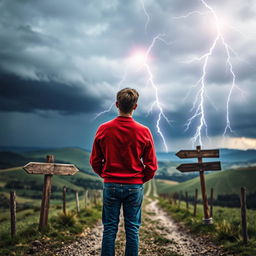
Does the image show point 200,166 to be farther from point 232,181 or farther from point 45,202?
point 232,181

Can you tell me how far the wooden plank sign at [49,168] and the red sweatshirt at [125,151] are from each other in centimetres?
455

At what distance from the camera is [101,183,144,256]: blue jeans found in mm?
3539

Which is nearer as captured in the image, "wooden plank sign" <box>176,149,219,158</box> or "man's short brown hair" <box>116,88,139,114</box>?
"man's short brown hair" <box>116,88,139,114</box>

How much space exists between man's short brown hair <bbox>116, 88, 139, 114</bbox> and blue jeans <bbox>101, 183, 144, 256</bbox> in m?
1.11

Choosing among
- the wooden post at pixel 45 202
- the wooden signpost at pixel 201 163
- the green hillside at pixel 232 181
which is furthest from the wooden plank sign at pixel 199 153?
the green hillside at pixel 232 181

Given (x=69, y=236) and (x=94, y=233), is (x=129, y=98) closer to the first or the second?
(x=69, y=236)

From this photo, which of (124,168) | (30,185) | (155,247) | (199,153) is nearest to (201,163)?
(199,153)

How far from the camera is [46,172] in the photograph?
798cm

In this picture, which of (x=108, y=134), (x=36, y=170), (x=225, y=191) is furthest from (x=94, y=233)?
(x=225, y=191)

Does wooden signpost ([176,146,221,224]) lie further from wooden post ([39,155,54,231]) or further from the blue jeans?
the blue jeans

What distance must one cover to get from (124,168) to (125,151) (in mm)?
244

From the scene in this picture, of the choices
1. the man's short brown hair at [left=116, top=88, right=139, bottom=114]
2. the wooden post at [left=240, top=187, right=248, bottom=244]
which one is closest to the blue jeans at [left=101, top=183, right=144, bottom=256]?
the man's short brown hair at [left=116, top=88, right=139, bottom=114]

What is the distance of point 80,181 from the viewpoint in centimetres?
18388

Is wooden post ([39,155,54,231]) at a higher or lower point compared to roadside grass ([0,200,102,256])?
higher
